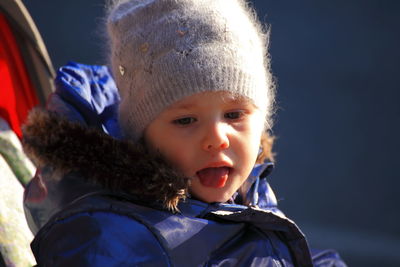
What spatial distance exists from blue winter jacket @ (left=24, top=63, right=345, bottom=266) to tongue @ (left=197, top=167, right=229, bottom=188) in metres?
0.04

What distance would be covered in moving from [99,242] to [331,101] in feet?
5.87

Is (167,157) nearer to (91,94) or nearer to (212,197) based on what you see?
(212,197)

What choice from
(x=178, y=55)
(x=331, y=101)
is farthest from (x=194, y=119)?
(x=331, y=101)

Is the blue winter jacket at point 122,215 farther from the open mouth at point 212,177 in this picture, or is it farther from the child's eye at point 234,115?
the child's eye at point 234,115

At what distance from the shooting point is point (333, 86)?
268 centimetres

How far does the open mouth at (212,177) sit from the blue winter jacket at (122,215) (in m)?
0.04

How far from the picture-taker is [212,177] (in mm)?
1204

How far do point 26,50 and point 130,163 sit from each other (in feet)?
2.02

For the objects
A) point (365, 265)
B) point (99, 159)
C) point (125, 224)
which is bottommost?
point (365, 265)

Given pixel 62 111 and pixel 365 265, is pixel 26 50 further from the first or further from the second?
pixel 365 265

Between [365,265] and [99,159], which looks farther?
[365,265]

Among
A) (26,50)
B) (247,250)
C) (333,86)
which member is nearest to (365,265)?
(333,86)

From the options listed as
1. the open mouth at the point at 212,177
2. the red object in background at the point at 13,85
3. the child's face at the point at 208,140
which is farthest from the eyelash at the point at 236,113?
the red object in background at the point at 13,85

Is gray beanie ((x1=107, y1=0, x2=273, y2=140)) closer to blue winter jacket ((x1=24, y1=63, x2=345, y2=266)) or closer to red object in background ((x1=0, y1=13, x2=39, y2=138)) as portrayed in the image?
blue winter jacket ((x1=24, y1=63, x2=345, y2=266))
